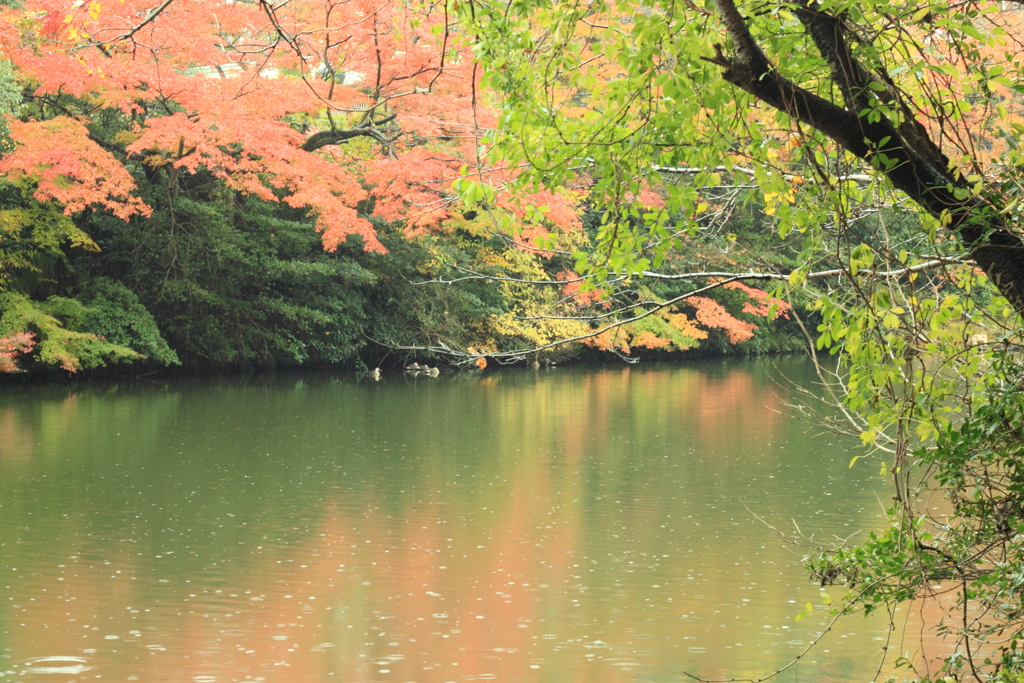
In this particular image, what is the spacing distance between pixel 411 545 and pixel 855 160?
464 cm

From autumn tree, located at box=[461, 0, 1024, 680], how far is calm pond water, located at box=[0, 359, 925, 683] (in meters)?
2.01

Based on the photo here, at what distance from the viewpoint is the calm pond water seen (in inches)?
210

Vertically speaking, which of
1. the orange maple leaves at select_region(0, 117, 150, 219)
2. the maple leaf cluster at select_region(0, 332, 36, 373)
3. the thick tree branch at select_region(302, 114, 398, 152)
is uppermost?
the thick tree branch at select_region(302, 114, 398, 152)

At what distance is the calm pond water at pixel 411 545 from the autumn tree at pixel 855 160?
2.01 meters

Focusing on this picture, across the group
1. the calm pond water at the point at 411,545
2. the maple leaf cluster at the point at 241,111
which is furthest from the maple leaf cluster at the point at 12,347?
the maple leaf cluster at the point at 241,111

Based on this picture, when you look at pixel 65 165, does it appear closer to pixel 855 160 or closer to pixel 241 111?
pixel 241 111

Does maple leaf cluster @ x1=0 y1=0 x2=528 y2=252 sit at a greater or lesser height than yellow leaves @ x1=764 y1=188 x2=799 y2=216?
greater

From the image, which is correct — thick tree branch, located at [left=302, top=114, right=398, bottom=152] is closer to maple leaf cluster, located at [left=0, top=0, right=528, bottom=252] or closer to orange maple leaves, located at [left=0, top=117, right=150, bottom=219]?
maple leaf cluster, located at [left=0, top=0, right=528, bottom=252]

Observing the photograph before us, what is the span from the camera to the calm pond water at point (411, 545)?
533 centimetres

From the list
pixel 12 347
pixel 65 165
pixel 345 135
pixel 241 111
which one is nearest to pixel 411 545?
pixel 12 347

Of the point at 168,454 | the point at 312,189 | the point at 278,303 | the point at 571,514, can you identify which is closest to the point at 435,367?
the point at 278,303

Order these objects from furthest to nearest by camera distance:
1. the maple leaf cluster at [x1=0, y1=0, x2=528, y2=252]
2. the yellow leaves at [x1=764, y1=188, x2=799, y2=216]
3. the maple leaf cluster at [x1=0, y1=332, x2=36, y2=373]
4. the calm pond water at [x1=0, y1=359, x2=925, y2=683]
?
the maple leaf cluster at [x1=0, y1=332, x2=36, y2=373], the maple leaf cluster at [x1=0, y1=0, x2=528, y2=252], the calm pond water at [x1=0, y1=359, x2=925, y2=683], the yellow leaves at [x1=764, y1=188, x2=799, y2=216]

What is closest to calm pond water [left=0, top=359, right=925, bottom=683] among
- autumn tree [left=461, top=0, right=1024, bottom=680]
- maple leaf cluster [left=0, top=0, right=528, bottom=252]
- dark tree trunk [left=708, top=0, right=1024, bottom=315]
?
autumn tree [left=461, top=0, right=1024, bottom=680]

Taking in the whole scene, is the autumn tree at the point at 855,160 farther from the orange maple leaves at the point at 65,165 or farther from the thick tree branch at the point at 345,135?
the thick tree branch at the point at 345,135
